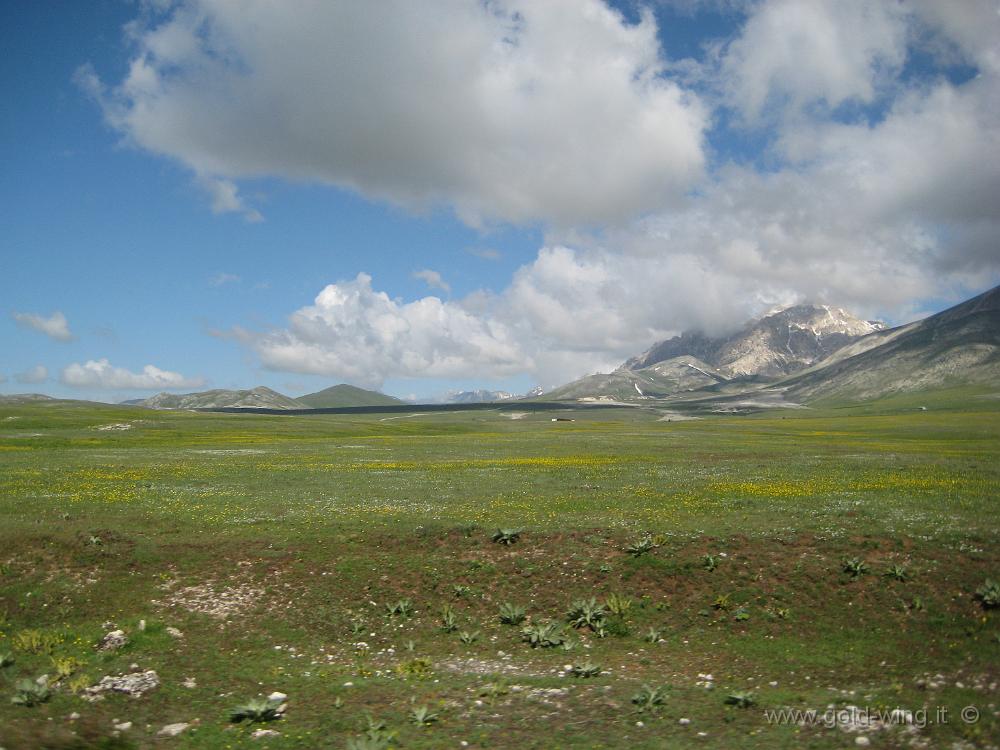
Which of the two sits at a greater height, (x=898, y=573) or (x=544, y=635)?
(x=898, y=573)

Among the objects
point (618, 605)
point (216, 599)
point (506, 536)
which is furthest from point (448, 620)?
point (216, 599)

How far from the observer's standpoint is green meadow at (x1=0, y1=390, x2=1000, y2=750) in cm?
1464

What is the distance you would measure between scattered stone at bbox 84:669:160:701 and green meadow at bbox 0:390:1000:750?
0.74 feet

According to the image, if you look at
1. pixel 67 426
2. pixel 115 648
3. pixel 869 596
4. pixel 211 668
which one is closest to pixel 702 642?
pixel 869 596

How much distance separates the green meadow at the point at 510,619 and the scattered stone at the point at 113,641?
171 mm

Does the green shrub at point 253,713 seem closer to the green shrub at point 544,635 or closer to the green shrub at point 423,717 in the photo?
the green shrub at point 423,717

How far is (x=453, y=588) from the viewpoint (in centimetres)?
2302

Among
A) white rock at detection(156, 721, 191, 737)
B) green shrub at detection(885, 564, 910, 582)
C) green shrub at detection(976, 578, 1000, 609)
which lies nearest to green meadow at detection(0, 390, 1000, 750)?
green shrub at detection(885, 564, 910, 582)

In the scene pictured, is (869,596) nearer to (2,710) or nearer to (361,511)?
(361,511)

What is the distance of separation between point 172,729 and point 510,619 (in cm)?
1079

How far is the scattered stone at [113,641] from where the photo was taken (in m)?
19.1

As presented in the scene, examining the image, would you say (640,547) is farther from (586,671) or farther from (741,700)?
(741,700)

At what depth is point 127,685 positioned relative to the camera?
17047mm

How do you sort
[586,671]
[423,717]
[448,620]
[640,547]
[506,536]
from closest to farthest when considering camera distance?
[423,717] < [586,671] < [448,620] < [640,547] < [506,536]
